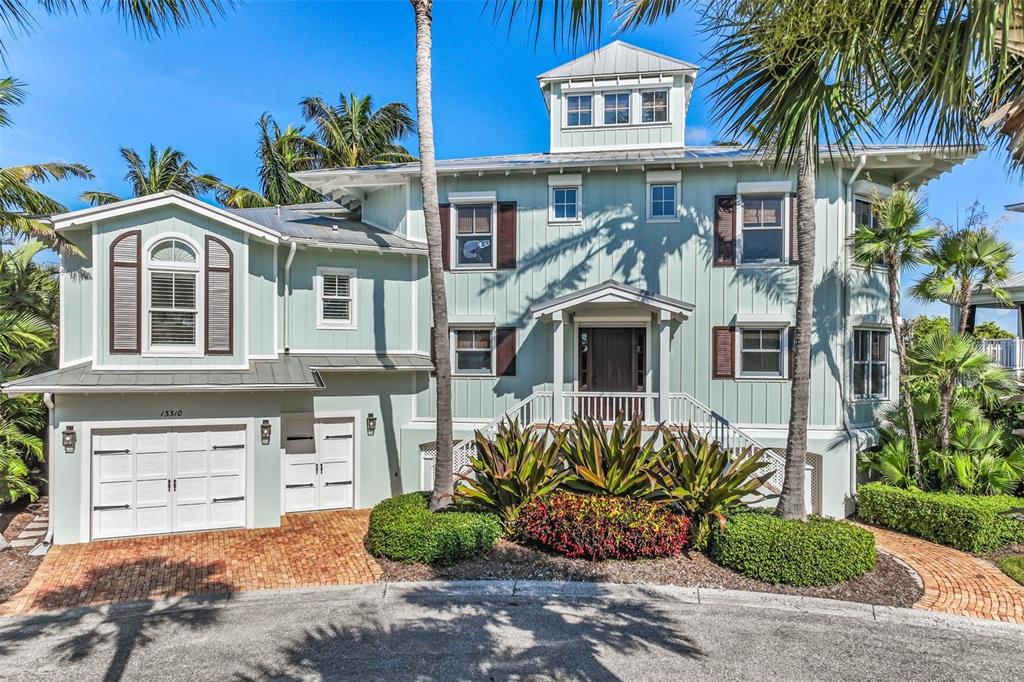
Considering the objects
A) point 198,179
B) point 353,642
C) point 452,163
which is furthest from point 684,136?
point 198,179

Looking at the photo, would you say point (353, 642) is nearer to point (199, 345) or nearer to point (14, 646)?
point (14, 646)

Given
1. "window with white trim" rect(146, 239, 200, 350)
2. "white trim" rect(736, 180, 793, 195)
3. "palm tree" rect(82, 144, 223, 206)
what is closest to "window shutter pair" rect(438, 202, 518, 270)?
"white trim" rect(736, 180, 793, 195)

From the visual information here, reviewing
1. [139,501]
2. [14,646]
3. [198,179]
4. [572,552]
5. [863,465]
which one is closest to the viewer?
[14,646]

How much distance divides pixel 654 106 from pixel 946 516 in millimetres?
11467

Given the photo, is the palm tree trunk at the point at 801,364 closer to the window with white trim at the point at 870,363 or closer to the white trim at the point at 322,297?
the window with white trim at the point at 870,363

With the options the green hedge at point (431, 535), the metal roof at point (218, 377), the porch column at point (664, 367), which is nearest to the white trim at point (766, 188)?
the porch column at point (664, 367)

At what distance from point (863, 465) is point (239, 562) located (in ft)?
42.5

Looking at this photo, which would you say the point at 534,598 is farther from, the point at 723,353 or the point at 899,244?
the point at 899,244

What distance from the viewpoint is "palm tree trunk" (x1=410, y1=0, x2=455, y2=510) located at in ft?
33.9

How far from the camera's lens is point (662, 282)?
13.5 m

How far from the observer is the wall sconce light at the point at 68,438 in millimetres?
10500

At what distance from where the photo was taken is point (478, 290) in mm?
14023

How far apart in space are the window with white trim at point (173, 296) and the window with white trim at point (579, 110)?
32.8 feet

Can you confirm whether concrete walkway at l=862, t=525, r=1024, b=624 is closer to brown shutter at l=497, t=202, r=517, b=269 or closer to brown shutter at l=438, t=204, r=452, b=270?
brown shutter at l=497, t=202, r=517, b=269
